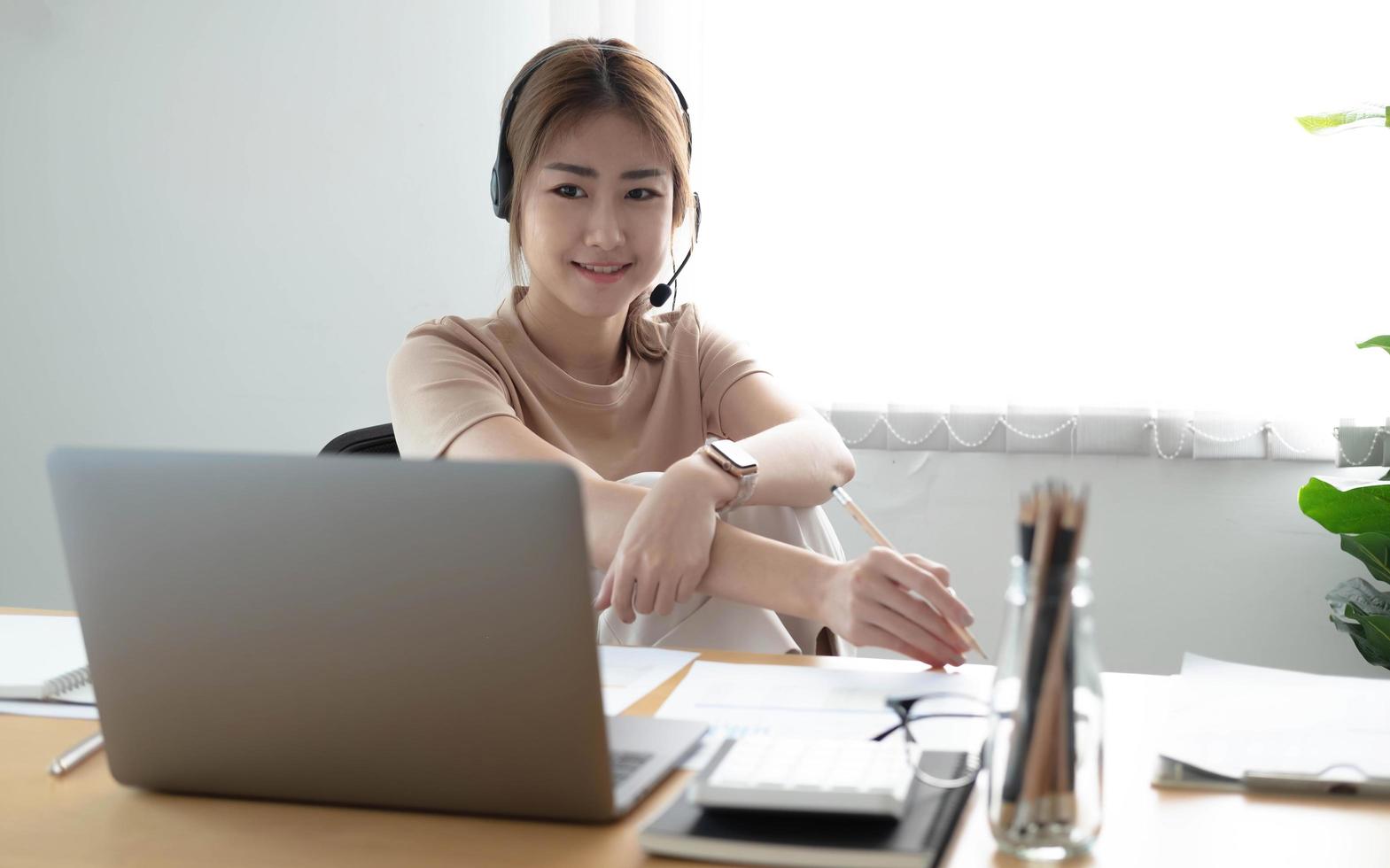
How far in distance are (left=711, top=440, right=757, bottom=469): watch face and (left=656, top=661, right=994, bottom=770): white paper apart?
288 mm

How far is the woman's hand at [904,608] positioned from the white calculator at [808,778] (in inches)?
10.3

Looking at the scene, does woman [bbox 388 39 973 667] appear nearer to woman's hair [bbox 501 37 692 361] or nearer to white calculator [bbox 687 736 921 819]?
woman's hair [bbox 501 37 692 361]

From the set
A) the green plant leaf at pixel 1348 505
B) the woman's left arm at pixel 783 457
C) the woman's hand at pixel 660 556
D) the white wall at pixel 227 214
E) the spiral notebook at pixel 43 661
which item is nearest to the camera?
the spiral notebook at pixel 43 661

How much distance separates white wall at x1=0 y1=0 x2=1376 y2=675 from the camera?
7.52ft

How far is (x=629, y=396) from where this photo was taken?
5.62 feet

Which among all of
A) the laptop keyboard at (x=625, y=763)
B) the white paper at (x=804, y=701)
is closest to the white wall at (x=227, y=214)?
the white paper at (x=804, y=701)

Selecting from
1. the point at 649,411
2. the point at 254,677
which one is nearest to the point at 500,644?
the point at 254,677

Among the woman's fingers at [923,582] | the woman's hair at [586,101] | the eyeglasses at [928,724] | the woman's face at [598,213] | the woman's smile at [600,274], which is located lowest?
the eyeglasses at [928,724]

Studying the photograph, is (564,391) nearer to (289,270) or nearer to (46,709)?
(46,709)

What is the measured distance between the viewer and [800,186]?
2.34 metres

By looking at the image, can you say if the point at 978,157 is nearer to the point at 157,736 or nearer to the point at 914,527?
the point at 914,527

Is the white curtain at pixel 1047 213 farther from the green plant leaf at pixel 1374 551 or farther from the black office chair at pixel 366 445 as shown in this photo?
the black office chair at pixel 366 445

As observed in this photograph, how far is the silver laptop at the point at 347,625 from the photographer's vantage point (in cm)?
66

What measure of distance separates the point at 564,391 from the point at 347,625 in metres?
1.00
